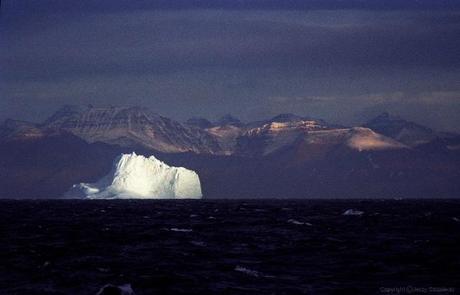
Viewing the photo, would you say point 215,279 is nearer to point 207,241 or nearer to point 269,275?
point 269,275

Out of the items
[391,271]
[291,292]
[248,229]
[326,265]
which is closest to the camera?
[291,292]

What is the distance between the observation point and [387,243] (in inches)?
2277

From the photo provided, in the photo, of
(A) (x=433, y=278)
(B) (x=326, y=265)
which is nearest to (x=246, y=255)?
(B) (x=326, y=265)

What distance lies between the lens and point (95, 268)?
4269cm

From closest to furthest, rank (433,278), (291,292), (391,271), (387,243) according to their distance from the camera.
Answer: (291,292)
(433,278)
(391,271)
(387,243)

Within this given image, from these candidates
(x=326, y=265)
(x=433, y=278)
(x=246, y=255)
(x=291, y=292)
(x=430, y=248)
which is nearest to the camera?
(x=291, y=292)


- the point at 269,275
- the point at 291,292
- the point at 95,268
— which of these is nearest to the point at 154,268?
the point at 95,268

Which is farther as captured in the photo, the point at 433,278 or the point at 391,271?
the point at 391,271

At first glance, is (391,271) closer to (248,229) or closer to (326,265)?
(326,265)

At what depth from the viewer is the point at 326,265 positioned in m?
44.3

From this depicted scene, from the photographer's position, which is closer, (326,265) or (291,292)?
(291,292)

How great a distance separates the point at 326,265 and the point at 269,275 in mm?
5055

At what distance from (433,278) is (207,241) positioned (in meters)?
24.0

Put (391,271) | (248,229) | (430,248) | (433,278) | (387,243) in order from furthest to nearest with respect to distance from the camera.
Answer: (248,229) < (387,243) < (430,248) < (391,271) < (433,278)
